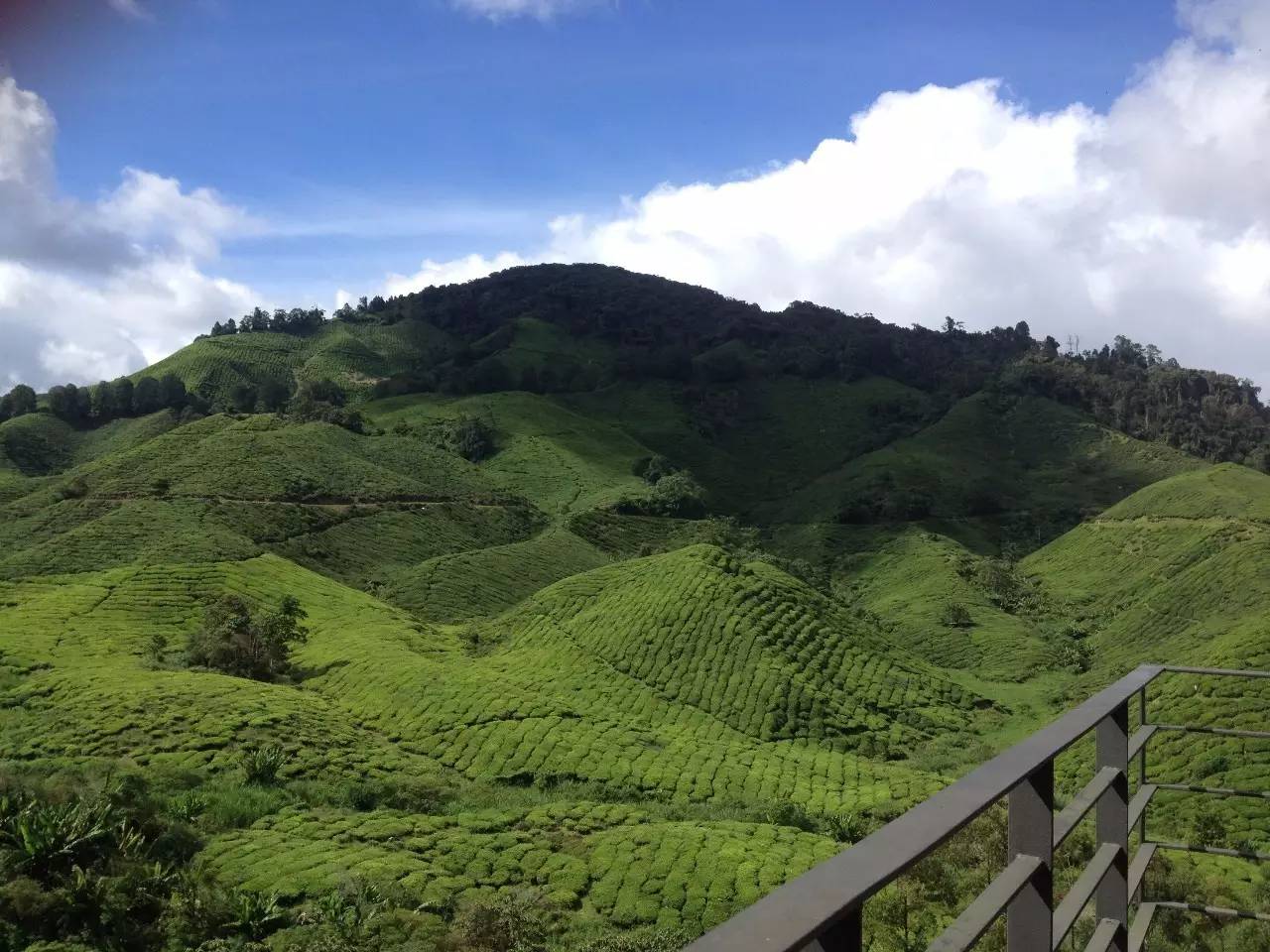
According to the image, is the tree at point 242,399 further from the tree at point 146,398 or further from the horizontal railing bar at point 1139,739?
the horizontal railing bar at point 1139,739

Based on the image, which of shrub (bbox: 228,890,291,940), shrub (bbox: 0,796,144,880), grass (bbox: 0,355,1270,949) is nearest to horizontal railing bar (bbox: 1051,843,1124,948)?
grass (bbox: 0,355,1270,949)

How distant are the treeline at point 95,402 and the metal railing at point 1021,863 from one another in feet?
428

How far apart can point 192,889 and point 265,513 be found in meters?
61.8

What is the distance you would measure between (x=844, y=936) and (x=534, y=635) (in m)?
56.4

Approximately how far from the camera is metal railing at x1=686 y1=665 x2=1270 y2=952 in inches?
63.0

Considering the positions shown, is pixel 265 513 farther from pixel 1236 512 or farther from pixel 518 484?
pixel 1236 512

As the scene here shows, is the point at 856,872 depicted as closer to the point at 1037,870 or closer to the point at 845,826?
the point at 1037,870

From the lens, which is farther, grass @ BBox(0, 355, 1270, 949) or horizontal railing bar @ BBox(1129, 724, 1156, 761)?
grass @ BBox(0, 355, 1270, 949)

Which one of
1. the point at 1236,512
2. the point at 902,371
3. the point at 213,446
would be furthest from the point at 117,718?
the point at 902,371

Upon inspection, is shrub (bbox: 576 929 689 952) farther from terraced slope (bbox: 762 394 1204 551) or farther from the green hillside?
terraced slope (bbox: 762 394 1204 551)

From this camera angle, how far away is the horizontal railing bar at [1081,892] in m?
2.72

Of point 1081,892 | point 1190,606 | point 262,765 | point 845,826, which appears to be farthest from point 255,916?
point 1190,606

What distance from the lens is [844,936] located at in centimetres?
173

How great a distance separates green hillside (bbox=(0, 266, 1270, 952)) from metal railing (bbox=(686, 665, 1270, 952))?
672 inches
